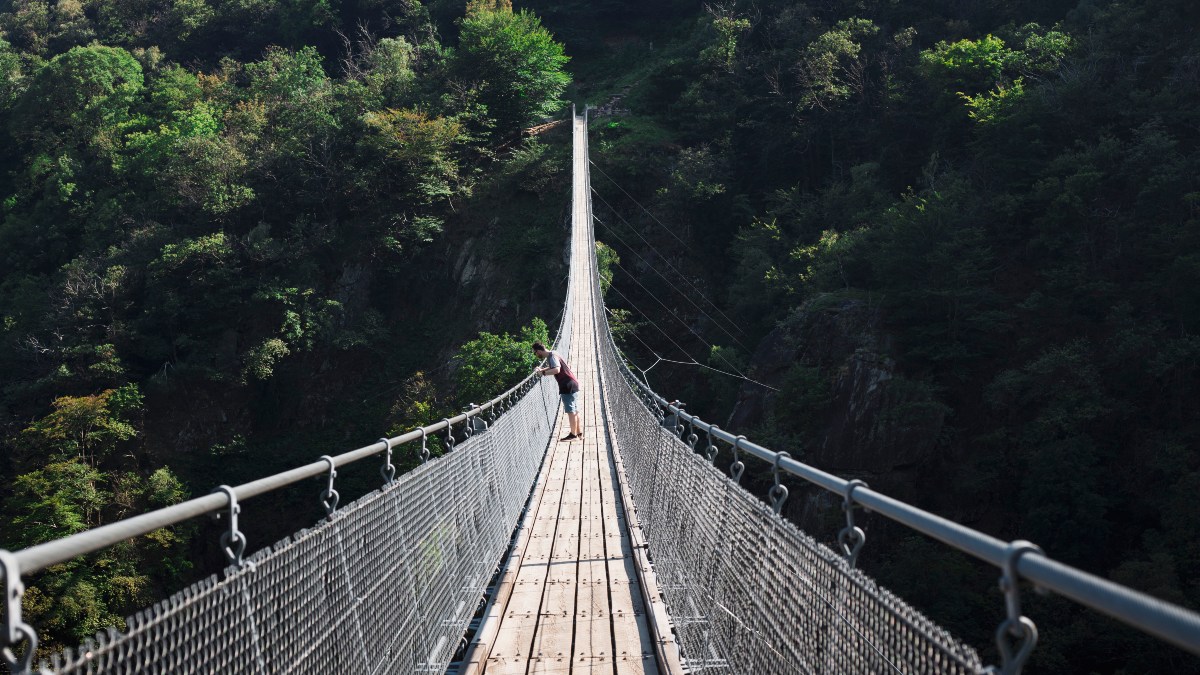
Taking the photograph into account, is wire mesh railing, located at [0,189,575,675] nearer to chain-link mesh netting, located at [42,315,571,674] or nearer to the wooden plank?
chain-link mesh netting, located at [42,315,571,674]

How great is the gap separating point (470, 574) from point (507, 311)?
21852mm

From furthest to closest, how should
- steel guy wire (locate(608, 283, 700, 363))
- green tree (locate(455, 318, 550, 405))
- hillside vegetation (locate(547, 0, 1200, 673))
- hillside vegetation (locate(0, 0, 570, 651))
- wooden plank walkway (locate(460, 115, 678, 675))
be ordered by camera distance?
steel guy wire (locate(608, 283, 700, 363)), hillside vegetation (locate(0, 0, 570, 651)), green tree (locate(455, 318, 550, 405)), hillside vegetation (locate(547, 0, 1200, 673)), wooden plank walkway (locate(460, 115, 678, 675))

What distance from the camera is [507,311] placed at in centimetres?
2583

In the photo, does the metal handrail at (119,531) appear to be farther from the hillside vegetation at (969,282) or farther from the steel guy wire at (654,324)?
the steel guy wire at (654,324)

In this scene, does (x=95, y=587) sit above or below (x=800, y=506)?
below

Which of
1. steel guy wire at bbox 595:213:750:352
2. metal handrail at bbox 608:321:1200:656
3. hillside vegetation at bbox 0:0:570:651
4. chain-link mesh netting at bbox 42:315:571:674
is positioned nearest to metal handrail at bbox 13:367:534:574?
chain-link mesh netting at bbox 42:315:571:674

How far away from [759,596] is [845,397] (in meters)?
15.3

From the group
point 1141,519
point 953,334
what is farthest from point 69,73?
point 1141,519

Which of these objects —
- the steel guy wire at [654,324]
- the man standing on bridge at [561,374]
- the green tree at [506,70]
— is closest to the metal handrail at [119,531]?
the man standing on bridge at [561,374]

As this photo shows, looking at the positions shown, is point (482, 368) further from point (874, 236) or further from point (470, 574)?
point (470, 574)

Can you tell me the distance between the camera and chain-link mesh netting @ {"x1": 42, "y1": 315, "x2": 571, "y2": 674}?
1596 mm

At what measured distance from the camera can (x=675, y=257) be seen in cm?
2722

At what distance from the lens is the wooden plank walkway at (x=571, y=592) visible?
3.65 m

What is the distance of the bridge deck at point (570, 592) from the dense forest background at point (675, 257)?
314 inches
